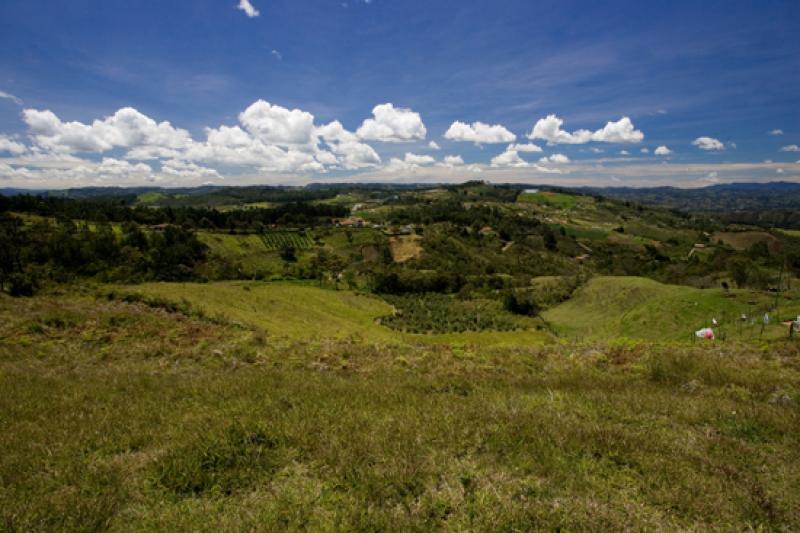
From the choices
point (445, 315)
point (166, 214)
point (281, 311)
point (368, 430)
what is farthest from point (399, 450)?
point (166, 214)

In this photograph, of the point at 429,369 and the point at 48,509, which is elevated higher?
the point at 48,509

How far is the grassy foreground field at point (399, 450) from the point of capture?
3453mm

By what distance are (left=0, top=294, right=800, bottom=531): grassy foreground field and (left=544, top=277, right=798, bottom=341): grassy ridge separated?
706 inches

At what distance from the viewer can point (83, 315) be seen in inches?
509

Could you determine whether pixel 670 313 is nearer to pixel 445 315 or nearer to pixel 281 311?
pixel 281 311

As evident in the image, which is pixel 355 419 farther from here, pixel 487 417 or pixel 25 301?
pixel 25 301

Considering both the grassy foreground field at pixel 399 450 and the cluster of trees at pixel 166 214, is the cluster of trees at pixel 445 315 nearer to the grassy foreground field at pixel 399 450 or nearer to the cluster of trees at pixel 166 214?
the grassy foreground field at pixel 399 450

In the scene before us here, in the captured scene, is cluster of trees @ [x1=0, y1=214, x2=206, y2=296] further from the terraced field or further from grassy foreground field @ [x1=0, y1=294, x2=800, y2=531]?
grassy foreground field @ [x1=0, y1=294, x2=800, y2=531]

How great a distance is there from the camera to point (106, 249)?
7131 centimetres

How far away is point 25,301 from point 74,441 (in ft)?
48.6

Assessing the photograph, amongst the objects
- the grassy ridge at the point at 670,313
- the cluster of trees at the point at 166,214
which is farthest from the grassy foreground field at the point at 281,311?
the cluster of trees at the point at 166,214

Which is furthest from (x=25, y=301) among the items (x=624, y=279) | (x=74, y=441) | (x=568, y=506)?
(x=624, y=279)

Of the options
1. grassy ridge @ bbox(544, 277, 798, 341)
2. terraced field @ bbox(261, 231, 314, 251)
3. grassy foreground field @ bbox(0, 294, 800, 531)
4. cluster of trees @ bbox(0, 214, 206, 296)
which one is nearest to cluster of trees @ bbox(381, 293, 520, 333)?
grassy ridge @ bbox(544, 277, 798, 341)

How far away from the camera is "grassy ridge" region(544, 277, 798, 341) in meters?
27.3
